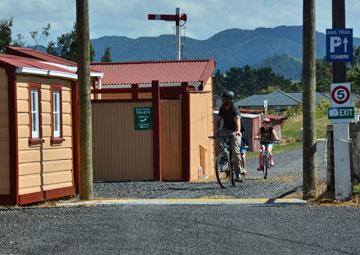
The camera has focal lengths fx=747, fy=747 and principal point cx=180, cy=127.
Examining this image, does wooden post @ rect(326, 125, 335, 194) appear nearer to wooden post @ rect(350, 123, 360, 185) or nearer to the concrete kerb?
wooden post @ rect(350, 123, 360, 185)

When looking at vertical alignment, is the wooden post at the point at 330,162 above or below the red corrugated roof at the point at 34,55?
below

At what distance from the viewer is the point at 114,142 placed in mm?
18297

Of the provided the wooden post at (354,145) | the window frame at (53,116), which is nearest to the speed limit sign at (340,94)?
the wooden post at (354,145)

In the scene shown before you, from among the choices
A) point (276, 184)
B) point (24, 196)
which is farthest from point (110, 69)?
point (24, 196)

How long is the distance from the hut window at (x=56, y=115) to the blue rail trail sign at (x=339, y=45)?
5.06 m

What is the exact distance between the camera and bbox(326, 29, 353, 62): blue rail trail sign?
1165cm

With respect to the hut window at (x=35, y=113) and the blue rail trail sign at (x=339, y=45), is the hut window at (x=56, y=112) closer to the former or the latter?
the hut window at (x=35, y=113)

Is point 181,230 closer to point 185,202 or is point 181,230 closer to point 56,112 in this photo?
point 185,202

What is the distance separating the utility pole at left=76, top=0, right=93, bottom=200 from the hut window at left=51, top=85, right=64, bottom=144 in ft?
3.05

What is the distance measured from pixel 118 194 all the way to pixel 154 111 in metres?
3.90

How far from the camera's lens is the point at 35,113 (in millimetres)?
13148

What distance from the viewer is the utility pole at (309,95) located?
12094 millimetres

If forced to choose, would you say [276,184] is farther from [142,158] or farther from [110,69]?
[110,69]

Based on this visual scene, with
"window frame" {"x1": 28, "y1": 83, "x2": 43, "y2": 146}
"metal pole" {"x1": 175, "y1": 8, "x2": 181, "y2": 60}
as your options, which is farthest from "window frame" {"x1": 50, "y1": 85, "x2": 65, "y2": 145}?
"metal pole" {"x1": 175, "y1": 8, "x2": 181, "y2": 60}
